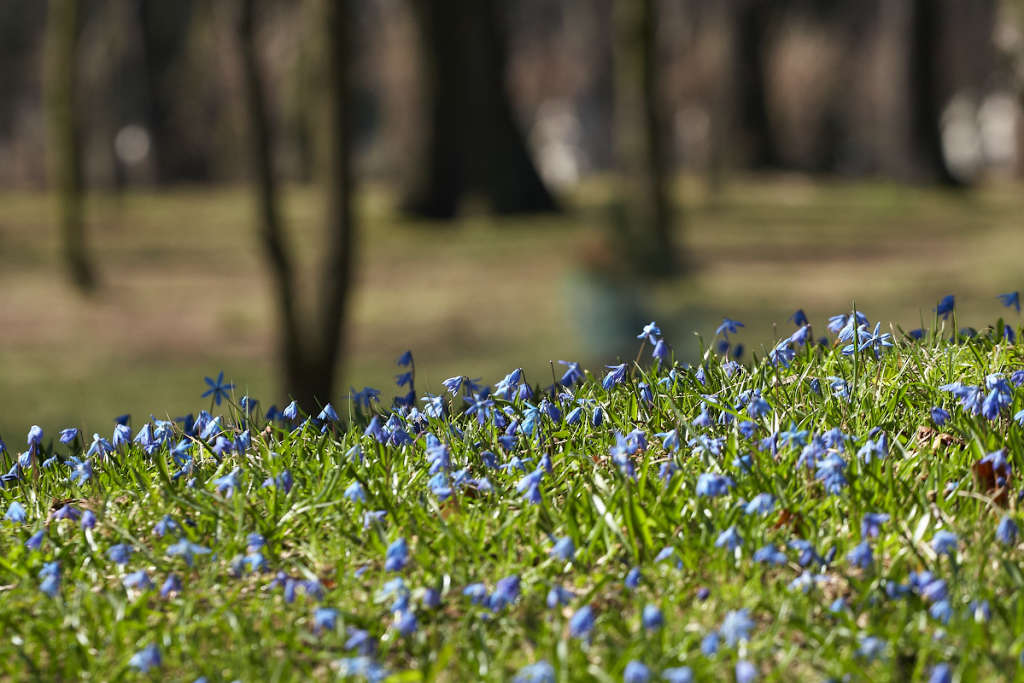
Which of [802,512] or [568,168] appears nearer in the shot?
[802,512]

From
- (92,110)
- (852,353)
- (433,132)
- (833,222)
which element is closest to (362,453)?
(852,353)

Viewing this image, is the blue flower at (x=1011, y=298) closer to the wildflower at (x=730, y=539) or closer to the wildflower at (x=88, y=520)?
the wildflower at (x=730, y=539)

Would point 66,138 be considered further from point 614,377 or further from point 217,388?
point 614,377

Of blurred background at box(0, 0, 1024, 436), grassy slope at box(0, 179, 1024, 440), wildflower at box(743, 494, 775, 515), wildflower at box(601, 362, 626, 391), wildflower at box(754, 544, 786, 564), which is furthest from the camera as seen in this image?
grassy slope at box(0, 179, 1024, 440)

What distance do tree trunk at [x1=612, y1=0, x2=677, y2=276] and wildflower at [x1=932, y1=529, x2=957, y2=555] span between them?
8270 mm

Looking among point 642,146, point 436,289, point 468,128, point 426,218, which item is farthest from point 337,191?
point 468,128

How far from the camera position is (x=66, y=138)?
50.1 ft

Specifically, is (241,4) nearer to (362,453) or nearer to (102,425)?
(102,425)

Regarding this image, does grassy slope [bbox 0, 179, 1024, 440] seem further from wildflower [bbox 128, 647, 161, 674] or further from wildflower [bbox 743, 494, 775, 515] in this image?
wildflower [bbox 743, 494, 775, 515]

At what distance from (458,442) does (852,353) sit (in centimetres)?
133

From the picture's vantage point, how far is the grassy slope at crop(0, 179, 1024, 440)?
11492mm

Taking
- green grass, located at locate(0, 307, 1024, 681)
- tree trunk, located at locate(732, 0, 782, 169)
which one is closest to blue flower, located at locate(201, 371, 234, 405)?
green grass, located at locate(0, 307, 1024, 681)

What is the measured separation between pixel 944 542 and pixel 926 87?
2483 centimetres

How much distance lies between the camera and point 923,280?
14.7 m
